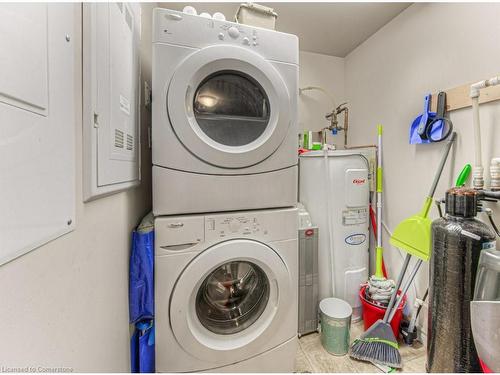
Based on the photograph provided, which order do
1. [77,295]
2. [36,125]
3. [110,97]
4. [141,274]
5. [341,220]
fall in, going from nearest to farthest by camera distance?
[36,125] < [77,295] < [110,97] < [141,274] < [341,220]

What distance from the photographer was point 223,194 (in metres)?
0.94

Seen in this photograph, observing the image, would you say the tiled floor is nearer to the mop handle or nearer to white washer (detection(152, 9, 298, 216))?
the mop handle

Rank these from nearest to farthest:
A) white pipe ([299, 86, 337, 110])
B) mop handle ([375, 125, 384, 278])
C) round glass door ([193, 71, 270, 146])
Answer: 1. round glass door ([193, 71, 270, 146])
2. mop handle ([375, 125, 384, 278])
3. white pipe ([299, 86, 337, 110])

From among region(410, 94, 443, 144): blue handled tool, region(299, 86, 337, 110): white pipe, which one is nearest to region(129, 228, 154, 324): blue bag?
region(410, 94, 443, 144): blue handled tool

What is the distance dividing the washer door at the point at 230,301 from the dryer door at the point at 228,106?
41 cm

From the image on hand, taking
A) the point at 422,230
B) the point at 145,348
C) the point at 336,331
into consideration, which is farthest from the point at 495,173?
the point at 145,348

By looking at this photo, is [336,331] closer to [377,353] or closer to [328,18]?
[377,353]

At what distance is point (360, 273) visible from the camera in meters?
1.53

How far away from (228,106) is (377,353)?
150 cm

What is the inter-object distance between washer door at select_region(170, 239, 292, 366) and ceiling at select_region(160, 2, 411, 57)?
1565 mm

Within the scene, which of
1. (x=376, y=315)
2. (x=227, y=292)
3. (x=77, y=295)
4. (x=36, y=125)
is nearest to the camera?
(x=36, y=125)

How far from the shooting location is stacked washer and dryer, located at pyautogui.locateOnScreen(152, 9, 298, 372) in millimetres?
857

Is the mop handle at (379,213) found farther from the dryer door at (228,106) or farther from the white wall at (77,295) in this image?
the white wall at (77,295)

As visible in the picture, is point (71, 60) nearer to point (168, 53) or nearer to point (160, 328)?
point (168, 53)
